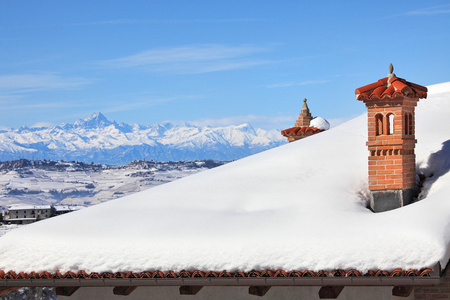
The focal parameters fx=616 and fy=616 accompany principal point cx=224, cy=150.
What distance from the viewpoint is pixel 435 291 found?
945cm

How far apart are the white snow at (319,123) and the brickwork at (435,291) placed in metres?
11.4

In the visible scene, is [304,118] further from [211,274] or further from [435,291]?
[211,274]

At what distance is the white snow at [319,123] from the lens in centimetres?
2062

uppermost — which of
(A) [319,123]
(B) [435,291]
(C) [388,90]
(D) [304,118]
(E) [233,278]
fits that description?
(C) [388,90]

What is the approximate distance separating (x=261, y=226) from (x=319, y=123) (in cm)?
1192

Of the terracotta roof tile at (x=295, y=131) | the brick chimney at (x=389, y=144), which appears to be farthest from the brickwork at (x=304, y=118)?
the brick chimney at (x=389, y=144)

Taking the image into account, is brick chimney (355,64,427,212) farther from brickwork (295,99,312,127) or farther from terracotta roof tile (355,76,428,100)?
brickwork (295,99,312,127)

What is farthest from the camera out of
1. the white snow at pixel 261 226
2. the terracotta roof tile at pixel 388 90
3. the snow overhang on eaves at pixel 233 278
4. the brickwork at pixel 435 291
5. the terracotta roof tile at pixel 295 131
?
the terracotta roof tile at pixel 295 131

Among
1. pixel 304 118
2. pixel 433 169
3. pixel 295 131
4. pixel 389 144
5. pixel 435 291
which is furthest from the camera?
pixel 304 118

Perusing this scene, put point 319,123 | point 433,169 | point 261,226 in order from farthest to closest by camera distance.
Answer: point 319,123
point 433,169
point 261,226

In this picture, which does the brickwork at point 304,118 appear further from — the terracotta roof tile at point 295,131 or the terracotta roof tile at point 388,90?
the terracotta roof tile at point 388,90

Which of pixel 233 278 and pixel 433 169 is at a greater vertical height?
pixel 433 169

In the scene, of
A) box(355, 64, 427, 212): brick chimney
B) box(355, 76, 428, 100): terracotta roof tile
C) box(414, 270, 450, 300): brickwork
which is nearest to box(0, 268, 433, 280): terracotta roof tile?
box(414, 270, 450, 300): brickwork

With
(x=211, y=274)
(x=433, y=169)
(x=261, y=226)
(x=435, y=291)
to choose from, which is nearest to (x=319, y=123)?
(x=433, y=169)
